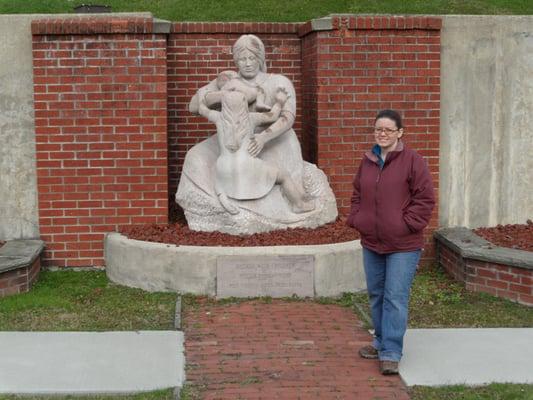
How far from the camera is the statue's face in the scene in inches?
326

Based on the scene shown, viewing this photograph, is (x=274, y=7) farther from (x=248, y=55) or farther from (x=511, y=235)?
(x=511, y=235)

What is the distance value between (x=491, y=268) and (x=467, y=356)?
1.97 metres

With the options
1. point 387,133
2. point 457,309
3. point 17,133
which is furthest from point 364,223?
point 17,133

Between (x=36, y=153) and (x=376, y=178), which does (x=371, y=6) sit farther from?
(x=376, y=178)

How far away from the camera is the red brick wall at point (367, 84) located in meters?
8.80

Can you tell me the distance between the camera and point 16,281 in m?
7.59

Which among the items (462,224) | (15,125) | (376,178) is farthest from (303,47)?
(376,178)

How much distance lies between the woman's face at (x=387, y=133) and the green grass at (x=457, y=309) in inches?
74.3

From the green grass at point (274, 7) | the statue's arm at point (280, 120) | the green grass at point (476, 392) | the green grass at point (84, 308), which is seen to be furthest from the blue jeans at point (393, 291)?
the green grass at point (274, 7)

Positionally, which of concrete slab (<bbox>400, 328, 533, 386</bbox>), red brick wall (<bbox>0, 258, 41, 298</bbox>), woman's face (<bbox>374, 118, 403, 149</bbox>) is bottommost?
concrete slab (<bbox>400, 328, 533, 386</bbox>)

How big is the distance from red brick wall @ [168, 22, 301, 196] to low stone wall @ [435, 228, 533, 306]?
2582 millimetres

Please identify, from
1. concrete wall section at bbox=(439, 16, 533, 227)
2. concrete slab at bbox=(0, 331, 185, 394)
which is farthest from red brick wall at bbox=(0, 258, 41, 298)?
concrete wall section at bbox=(439, 16, 533, 227)

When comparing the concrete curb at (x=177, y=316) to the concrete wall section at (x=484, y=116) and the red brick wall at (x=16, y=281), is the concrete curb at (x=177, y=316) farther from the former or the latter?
the concrete wall section at (x=484, y=116)

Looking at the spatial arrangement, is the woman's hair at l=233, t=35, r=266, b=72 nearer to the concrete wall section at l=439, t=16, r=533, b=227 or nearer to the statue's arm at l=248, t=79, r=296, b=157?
the statue's arm at l=248, t=79, r=296, b=157
